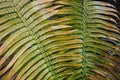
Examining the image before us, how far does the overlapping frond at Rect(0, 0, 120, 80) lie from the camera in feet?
5.60

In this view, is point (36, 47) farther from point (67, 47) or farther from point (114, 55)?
point (114, 55)

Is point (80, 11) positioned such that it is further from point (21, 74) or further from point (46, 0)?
point (21, 74)

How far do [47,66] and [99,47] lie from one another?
1.12 ft

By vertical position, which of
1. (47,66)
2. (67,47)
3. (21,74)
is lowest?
(21,74)

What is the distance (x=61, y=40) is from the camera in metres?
1.83

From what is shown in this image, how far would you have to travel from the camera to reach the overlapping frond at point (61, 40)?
1707 mm

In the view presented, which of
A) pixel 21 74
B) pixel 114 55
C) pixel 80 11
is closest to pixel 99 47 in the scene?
pixel 114 55

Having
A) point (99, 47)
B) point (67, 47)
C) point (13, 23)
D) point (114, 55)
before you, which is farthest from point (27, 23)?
point (114, 55)

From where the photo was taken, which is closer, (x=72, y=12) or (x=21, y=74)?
(x=21, y=74)

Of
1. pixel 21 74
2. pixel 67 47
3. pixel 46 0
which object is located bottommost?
pixel 21 74

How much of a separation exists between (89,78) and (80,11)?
42 centimetres

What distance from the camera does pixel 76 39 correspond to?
1.84 meters

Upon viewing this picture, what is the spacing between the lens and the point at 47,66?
5.91 feet

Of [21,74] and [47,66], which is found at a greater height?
[47,66]
